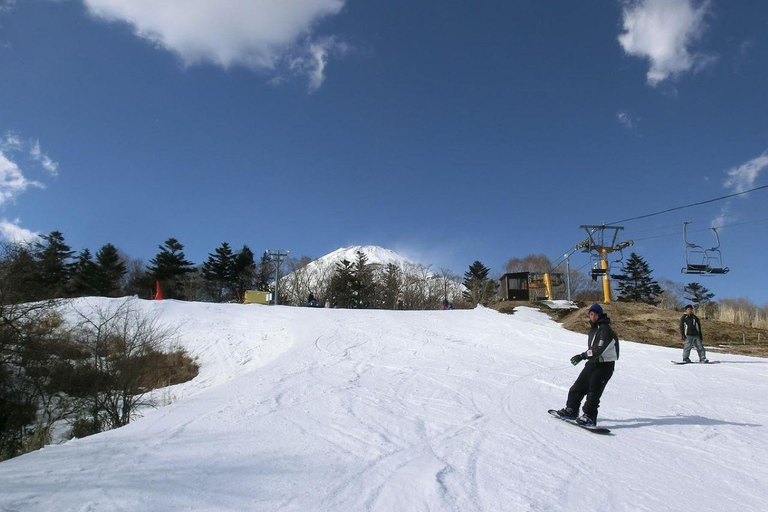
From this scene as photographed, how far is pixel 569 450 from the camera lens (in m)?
5.13

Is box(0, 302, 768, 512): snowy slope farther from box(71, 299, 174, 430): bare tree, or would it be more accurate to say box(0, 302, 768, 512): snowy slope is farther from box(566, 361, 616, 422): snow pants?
box(71, 299, 174, 430): bare tree

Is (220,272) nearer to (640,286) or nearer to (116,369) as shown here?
(116,369)

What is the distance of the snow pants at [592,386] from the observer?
607 centimetres

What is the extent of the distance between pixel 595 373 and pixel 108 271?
64.3m

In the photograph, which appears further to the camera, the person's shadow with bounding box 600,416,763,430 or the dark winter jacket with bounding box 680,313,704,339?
the dark winter jacket with bounding box 680,313,704,339

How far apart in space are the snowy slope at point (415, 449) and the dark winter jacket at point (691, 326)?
2.01m

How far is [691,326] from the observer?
500 inches

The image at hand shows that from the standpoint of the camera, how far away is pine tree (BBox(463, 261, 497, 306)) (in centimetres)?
5934

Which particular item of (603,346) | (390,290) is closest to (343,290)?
(390,290)

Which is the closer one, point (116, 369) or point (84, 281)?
point (116, 369)

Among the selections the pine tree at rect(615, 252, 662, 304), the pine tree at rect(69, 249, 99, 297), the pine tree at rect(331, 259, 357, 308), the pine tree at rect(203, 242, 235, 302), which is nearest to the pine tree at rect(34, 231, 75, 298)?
the pine tree at rect(69, 249, 99, 297)

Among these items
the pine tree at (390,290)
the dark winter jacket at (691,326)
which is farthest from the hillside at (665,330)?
the pine tree at (390,290)

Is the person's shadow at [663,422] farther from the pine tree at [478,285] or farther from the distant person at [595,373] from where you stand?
the pine tree at [478,285]

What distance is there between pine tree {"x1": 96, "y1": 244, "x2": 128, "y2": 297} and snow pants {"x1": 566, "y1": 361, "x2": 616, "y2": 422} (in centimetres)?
5841
